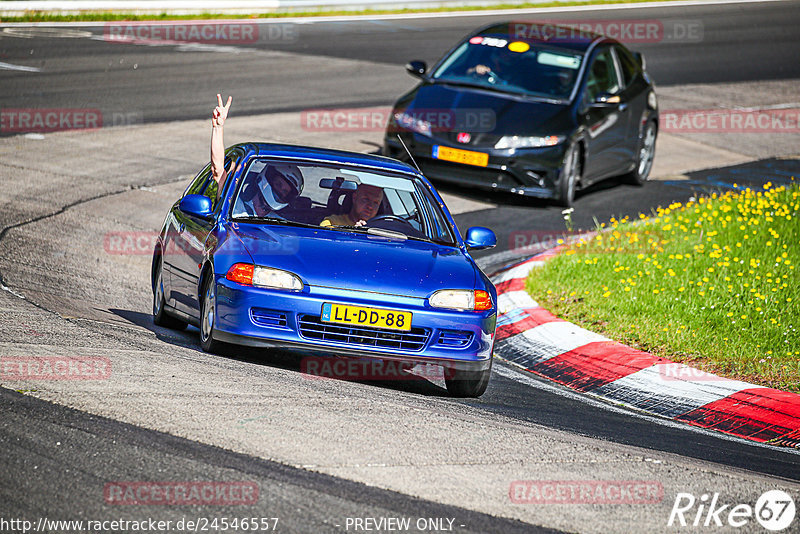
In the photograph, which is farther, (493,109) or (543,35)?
(543,35)

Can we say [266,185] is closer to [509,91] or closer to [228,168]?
[228,168]

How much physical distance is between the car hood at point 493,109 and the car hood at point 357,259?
5864mm

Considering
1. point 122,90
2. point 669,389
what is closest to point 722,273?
point 669,389

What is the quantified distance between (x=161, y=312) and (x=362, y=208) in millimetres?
1683

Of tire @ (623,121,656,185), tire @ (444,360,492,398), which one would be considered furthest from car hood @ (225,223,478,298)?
tire @ (623,121,656,185)

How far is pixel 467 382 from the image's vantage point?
7.38 meters

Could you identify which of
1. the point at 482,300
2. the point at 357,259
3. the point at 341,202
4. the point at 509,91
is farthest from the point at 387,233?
the point at 509,91

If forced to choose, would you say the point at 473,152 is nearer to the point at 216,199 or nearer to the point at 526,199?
the point at 526,199

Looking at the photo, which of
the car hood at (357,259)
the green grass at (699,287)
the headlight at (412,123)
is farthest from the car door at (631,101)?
the car hood at (357,259)

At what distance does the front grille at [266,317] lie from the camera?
22.8 feet

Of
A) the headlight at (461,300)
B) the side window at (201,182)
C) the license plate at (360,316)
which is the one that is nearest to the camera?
the license plate at (360,316)

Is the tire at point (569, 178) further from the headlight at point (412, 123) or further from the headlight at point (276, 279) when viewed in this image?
the headlight at point (276, 279)

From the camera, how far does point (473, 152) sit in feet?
43.7

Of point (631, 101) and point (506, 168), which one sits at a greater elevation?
point (631, 101)
